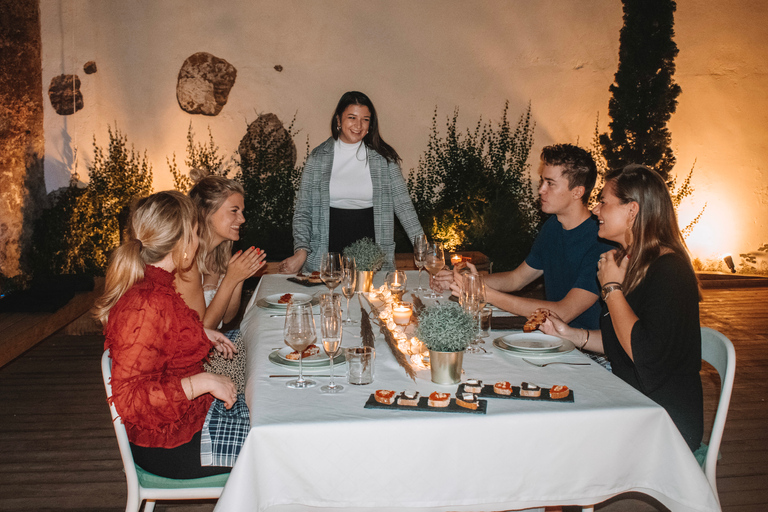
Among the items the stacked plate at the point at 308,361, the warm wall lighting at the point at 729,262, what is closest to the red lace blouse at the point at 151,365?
the stacked plate at the point at 308,361

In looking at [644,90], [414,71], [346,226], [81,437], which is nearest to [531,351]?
[346,226]

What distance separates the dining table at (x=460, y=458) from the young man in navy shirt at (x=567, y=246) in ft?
3.13

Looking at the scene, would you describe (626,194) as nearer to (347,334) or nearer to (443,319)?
(443,319)

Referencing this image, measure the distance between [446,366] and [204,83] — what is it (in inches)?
216

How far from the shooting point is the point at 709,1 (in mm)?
6871

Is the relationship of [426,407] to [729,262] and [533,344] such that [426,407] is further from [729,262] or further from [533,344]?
[729,262]

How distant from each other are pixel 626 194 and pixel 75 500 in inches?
97.1

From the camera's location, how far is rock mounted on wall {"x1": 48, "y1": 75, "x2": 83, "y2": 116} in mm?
5953

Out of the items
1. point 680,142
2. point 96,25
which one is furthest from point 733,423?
point 96,25

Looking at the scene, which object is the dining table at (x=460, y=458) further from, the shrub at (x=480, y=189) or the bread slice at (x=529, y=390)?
the shrub at (x=480, y=189)

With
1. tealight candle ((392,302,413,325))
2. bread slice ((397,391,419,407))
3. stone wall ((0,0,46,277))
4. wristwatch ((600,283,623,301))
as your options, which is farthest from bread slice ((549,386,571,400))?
stone wall ((0,0,46,277))

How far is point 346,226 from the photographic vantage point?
380 cm

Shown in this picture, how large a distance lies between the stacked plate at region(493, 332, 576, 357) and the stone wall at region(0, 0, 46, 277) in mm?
4774

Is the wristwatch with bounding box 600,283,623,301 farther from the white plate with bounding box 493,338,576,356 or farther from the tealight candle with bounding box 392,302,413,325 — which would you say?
the tealight candle with bounding box 392,302,413,325
